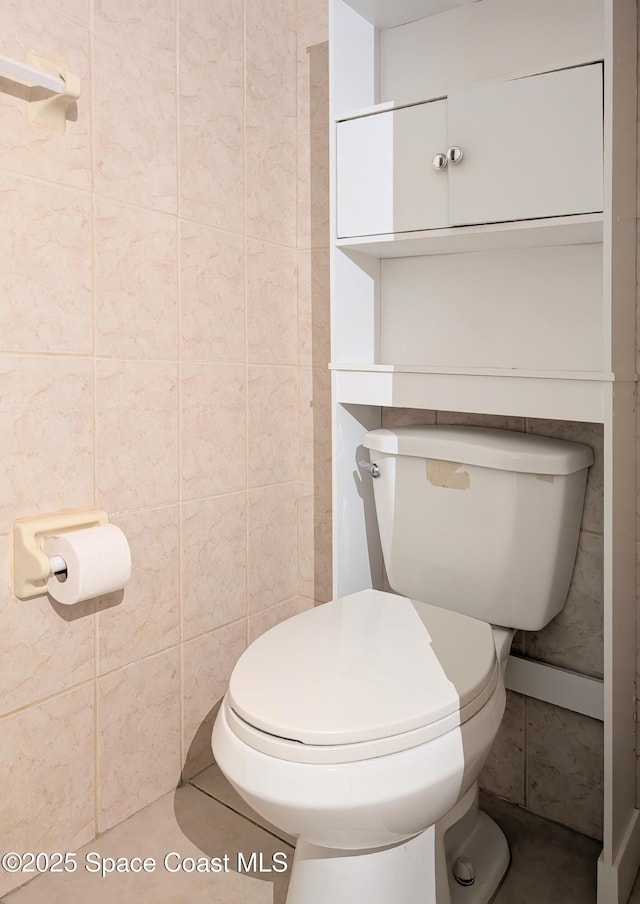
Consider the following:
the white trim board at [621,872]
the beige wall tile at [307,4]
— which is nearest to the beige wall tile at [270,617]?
the white trim board at [621,872]

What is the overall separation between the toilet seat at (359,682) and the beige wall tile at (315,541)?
0.49 m

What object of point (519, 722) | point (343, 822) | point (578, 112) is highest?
point (578, 112)

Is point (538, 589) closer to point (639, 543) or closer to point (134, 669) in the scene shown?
point (639, 543)

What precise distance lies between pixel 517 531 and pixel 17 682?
0.92 metres

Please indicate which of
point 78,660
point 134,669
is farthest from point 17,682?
point 134,669

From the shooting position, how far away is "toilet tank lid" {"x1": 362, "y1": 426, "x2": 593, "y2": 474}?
120 cm

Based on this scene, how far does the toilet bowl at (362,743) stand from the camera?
2.82 ft

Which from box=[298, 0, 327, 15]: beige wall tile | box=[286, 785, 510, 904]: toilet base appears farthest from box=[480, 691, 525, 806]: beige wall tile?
box=[298, 0, 327, 15]: beige wall tile

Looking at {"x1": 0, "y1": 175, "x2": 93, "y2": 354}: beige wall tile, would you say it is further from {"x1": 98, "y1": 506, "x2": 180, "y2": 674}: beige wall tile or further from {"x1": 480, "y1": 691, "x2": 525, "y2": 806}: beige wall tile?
{"x1": 480, "y1": 691, "x2": 525, "y2": 806}: beige wall tile

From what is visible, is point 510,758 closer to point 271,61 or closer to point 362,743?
point 362,743

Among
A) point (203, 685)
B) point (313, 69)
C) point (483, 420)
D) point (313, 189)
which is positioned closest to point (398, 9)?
point (313, 69)

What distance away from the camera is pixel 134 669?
1352 mm

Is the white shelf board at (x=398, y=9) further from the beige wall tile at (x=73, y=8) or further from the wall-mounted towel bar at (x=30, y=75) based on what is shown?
the wall-mounted towel bar at (x=30, y=75)

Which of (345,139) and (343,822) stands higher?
(345,139)
